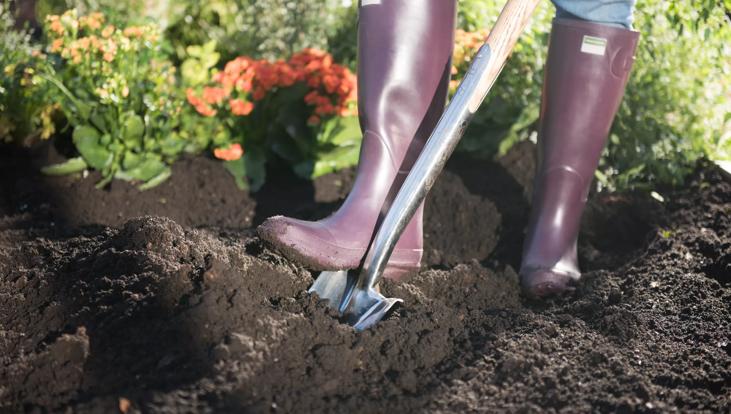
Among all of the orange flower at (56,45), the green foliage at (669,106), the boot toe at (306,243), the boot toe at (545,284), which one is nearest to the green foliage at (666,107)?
the green foliage at (669,106)

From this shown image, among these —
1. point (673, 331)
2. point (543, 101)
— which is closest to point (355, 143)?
point (543, 101)

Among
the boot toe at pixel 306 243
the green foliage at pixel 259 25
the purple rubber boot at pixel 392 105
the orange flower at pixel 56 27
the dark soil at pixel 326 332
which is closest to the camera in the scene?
the dark soil at pixel 326 332

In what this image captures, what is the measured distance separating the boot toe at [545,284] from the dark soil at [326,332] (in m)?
0.03

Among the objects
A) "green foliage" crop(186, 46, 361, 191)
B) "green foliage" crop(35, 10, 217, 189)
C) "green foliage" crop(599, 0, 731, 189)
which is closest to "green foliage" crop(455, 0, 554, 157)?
"green foliage" crop(599, 0, 731, 189)

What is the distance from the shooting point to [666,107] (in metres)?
3.34

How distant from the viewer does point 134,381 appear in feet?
5.52

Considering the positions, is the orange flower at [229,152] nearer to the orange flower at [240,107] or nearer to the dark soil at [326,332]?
the orange flower at [240,107]

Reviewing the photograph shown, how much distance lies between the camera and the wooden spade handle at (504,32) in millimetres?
2150

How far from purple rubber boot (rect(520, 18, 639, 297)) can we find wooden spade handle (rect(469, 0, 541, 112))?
456 millimetres

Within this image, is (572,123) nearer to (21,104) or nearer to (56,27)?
(56,27)

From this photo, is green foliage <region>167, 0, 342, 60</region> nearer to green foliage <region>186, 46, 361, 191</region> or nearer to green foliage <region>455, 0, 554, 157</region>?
green foliage <region>186, 46, 361, 191</region>

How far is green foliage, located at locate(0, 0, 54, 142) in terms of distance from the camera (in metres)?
3.37

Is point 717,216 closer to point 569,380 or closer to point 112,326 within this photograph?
point 569,380

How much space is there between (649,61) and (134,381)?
2.50 metres
